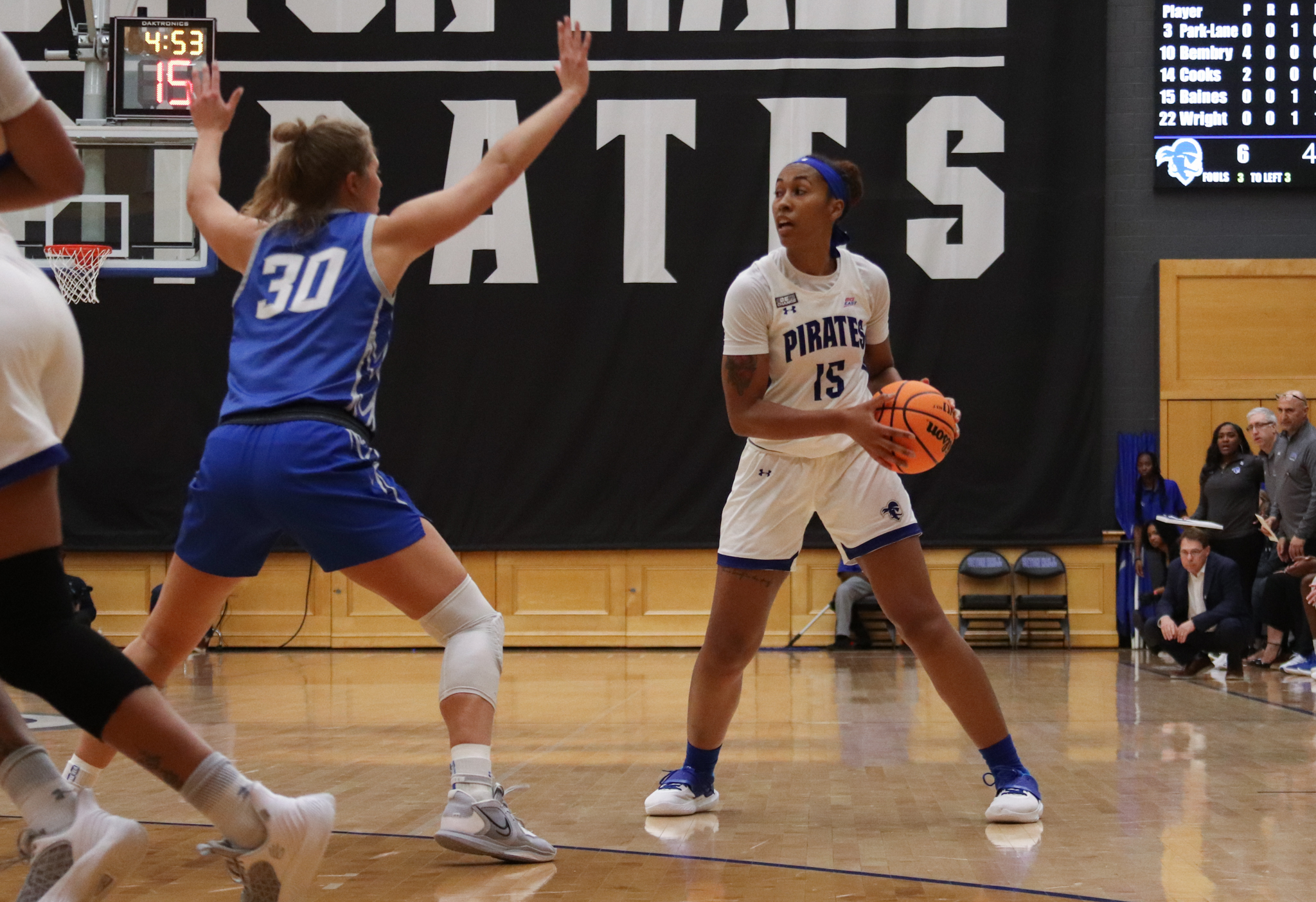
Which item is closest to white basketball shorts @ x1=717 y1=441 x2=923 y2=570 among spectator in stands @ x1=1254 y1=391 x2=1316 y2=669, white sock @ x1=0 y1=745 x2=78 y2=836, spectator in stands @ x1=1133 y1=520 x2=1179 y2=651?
white sock @ x1=0 y1=745 x2=78 y2=836

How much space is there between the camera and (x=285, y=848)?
224cm

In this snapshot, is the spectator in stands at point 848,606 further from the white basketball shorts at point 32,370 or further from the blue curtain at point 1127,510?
the white basketball shorts at point 32,370

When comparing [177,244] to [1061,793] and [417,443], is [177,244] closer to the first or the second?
[417,443]

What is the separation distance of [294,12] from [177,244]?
4720 millimetres

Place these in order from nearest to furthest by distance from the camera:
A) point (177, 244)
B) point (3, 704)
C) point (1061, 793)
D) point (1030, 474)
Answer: point (3, 704) → point (1061, 793) → point (177, 244) → point (1030, 474)

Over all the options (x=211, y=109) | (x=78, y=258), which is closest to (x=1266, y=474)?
(x=78, y=258)

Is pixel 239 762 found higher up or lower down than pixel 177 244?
lower down

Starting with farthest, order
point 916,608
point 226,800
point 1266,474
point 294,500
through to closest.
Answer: point 1266,474, point 916,608, point 294,500, point 226,800

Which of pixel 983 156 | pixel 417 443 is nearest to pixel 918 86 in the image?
pixel 983 156

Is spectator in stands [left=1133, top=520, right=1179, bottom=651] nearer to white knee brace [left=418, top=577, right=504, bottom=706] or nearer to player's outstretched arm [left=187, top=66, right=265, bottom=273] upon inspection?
white knee brace [left=418, top=577, right=504, bottom=706]

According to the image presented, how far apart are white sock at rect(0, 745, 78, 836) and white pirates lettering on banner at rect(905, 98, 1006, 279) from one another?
33.6ft

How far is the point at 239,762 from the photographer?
4.80 metres

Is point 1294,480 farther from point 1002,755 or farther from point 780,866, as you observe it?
point 780,866

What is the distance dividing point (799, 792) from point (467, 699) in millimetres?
1577
